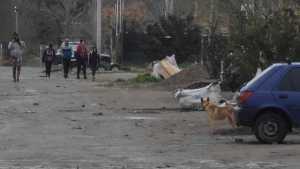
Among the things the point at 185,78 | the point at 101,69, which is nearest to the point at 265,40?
the point at 185,78

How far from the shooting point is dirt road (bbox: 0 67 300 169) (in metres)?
14.4

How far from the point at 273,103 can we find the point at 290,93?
1.25 ft

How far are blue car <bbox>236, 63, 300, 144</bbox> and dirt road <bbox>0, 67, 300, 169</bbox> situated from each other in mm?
356

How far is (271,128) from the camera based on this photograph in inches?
695

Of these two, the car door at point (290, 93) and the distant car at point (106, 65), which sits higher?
the car door at point (290, 93)

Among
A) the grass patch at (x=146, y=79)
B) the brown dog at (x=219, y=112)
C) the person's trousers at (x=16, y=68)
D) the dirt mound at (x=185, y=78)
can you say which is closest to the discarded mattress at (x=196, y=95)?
the brown dog at (x=219, y=112)

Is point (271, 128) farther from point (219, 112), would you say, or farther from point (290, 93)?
point (219, 112)

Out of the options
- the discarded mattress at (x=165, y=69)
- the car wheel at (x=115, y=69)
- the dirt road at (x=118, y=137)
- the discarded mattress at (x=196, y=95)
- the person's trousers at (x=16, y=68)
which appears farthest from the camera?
the car wheel at (x=115, y=69)

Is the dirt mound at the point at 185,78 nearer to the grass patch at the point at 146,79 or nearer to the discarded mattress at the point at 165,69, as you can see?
the discarded mattress at the point at 165,69

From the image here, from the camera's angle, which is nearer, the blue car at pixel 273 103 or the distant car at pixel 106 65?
the blue car at pixel 273 103

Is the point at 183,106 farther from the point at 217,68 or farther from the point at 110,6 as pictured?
the point at 110,6

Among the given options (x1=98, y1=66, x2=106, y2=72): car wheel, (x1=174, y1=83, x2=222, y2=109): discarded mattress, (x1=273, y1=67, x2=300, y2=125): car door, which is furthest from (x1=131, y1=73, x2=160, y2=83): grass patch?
(x1=273, y1=67, x2=300, y2=125): car door

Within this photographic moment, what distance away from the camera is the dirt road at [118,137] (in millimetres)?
14406

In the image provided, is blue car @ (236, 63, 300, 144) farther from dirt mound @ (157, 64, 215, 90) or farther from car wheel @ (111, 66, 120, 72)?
car wheel @ (111, 66, 120, 72)
